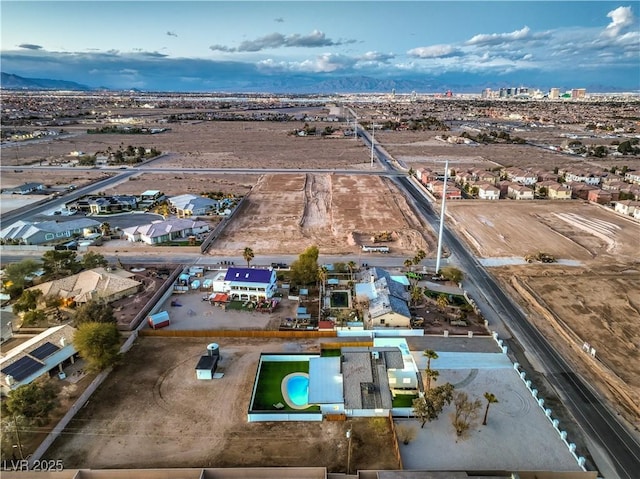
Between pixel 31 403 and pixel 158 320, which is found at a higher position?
pixel 31 403

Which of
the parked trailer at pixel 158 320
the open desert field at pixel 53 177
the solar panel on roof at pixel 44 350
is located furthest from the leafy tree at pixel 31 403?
Result: the open desert field at pixel 53 177

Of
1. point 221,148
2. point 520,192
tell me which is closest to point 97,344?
point 520,192

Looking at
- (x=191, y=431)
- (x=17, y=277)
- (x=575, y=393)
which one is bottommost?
(x=191, y=431)

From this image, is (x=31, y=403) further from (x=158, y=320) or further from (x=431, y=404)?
(x=431, y=404)

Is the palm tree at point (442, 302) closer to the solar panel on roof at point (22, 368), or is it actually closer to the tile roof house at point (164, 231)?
the solar panel on roof at point (22, 368)

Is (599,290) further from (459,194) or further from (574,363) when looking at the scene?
(459,194)

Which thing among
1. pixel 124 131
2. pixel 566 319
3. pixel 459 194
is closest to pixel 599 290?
pixel 566 319

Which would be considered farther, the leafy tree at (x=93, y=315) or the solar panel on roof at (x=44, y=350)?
the leafy tree at (x=93, y=315)
